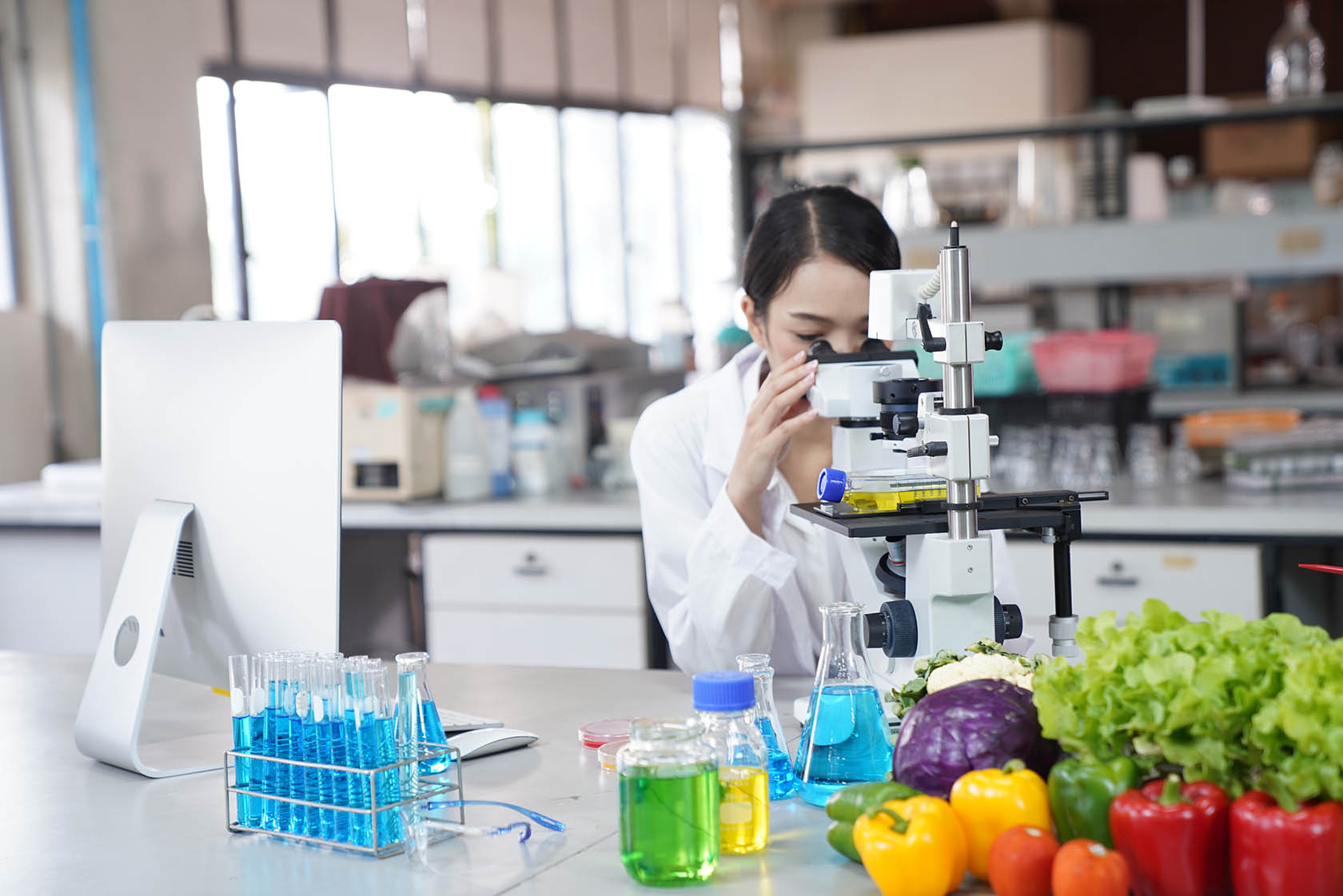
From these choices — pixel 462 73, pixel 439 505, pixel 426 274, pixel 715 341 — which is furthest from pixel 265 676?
pixel 462 73

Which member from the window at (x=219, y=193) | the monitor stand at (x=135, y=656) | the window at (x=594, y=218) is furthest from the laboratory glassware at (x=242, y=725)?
the window at (x=594, y=218)

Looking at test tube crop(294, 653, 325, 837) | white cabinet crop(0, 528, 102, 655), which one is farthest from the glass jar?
white cabinet crop(0, 528, 102, 655)

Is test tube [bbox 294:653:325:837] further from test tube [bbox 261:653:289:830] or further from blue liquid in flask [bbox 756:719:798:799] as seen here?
blue liquid in flask [bbox 756:719:798:799]

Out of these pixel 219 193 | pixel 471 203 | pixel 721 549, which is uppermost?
pixel 471 203

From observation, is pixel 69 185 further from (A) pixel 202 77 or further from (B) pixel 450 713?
(B) pixel 450 713

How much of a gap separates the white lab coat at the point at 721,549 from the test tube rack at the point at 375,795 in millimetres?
632

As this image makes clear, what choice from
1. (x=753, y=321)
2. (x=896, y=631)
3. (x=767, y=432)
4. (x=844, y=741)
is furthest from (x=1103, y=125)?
(x=844, y=741)

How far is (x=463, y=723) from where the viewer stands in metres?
1.76

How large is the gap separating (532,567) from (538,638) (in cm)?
18

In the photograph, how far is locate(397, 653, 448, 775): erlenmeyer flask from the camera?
52.7 inches

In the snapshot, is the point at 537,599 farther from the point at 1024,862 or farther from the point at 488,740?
the point at 1024,862

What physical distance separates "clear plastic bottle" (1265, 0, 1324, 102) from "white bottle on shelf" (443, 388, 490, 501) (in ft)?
9.16

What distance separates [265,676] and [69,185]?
446 cm

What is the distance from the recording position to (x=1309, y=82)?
4.62 metres
